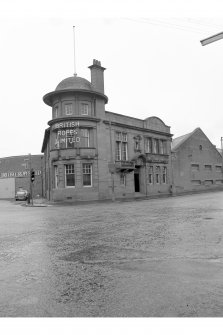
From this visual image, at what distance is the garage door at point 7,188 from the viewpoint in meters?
56.1

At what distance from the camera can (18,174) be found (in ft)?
183

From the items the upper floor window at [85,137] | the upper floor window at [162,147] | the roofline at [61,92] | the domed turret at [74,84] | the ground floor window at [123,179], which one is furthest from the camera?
the upper floor window at [162,147]

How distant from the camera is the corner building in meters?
31.7

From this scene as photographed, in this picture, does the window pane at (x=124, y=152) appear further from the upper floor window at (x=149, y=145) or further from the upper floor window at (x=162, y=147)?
the upper floor window at (x=162, y=147)

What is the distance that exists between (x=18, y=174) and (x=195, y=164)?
31.4 meters

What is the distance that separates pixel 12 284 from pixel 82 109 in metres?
28.5

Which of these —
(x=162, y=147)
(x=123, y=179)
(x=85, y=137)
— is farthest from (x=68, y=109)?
(x=162, y=147)

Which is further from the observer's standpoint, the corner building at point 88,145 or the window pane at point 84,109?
the window pane at point 84,109

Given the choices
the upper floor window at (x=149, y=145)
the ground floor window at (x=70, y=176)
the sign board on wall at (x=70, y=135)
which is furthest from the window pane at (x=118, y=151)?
the ground floor window at (x=70, y=176)

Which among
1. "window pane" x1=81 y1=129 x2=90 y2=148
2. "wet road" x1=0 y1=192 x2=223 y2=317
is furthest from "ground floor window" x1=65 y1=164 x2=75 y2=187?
"wet road" x1=0 y1=192 x2=223 y2=317

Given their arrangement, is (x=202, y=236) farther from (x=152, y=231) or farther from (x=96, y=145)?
(x=96, y=145)

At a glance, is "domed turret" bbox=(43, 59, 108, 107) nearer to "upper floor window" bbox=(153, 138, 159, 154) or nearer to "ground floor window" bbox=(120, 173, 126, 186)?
"ground floor window" bbox=(120, 173, 126, 186)

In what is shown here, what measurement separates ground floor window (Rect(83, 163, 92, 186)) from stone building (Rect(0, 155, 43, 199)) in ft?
79.7

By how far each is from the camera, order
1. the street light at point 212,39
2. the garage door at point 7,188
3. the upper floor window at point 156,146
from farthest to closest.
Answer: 1. the garage door at point 7,188
2. the upper floor window at point 156,146
3. the street light at point 212,39
